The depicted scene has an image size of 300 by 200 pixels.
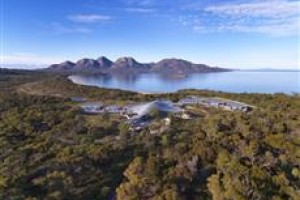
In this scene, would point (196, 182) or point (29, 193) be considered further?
point (196, 182)

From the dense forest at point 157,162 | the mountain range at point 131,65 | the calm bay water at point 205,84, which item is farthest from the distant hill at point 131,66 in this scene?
the dense forest at point 157,162

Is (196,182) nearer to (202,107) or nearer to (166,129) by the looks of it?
(166,129)

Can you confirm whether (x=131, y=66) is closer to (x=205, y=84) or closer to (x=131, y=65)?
(x=131, y=65)

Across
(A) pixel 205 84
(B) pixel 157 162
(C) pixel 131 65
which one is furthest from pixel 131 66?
(B) pixel 157 162

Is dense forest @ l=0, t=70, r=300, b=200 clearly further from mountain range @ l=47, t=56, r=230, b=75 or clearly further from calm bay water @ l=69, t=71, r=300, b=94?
mountain range @ l=47, t=56, r=230, b=75

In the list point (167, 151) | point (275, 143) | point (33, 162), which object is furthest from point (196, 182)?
point (33, 162)

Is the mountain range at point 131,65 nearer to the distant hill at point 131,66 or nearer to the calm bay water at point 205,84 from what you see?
the distant hill at point 131,66

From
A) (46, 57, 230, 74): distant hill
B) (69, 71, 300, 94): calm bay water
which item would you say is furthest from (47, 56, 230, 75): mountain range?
(69, 71, 300, 94): calm bay water

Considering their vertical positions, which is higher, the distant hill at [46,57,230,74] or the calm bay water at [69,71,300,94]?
the distant hill at [46,57,230,74]

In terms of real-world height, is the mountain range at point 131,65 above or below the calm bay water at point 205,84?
above
